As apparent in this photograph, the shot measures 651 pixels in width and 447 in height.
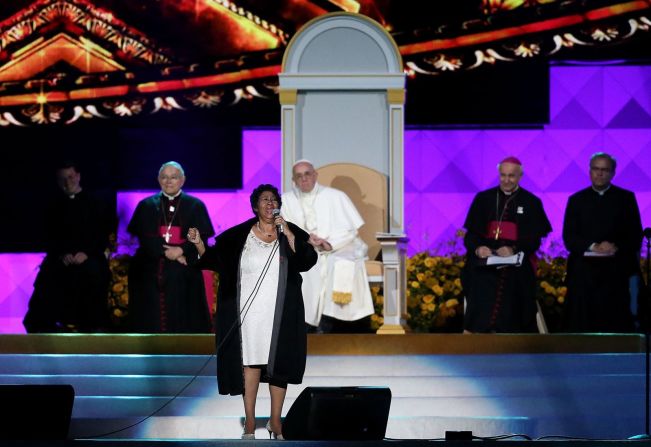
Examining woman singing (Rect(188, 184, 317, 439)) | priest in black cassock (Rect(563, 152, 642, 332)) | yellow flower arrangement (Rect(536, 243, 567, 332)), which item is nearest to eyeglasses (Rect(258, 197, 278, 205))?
woman singing (Rect(188, 184, 317, 439))

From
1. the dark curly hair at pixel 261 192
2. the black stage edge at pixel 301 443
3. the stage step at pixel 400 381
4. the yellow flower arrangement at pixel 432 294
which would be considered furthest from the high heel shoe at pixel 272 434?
the yellow flower arrangement at pixel 432 294

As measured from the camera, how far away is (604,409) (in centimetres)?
778

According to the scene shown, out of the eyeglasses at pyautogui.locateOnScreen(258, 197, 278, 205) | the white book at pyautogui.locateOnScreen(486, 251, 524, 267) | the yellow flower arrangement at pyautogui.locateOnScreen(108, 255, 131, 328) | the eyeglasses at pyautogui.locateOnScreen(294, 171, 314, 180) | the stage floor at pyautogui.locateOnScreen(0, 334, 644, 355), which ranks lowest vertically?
the stage floor at pyautogui.locateOnScreen(0, 334, 644, 355)

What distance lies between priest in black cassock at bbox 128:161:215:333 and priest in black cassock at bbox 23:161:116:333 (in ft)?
1.00

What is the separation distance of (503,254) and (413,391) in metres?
1.64

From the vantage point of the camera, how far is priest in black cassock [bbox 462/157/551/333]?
30.8 feet

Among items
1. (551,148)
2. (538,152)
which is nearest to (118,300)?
(538,152)

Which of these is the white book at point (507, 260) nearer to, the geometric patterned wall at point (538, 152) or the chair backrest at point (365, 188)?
the chair backrest at point (365, 188)

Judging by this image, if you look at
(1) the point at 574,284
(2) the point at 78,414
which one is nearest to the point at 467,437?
(2) the point at 78,414

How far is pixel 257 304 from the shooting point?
7.06 metres

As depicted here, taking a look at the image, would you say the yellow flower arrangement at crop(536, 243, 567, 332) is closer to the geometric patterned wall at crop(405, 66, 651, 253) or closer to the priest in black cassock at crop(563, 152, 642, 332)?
the priest in black cassock at crop(563, 152, 642, 332)

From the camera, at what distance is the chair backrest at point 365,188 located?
10367 mm

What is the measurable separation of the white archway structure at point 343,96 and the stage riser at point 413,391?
2.28 meters

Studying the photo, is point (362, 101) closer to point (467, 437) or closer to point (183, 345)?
point (183, 345)
